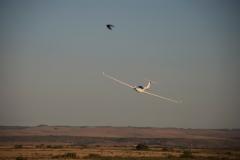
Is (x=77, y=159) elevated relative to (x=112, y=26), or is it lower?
lower

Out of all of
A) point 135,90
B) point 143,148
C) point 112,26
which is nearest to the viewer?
point 112,26

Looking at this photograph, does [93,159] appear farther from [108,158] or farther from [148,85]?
[148,85]

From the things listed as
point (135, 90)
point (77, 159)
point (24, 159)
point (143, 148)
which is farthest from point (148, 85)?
point (143, 148)

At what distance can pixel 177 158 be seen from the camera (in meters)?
77.0

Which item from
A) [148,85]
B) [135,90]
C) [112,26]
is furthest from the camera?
[148,85]

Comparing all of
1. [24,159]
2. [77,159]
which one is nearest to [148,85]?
[77,159]

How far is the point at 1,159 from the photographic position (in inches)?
2766

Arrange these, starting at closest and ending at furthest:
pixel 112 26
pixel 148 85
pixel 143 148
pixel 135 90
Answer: pixel 112 26 → pixel 135 90 → pixel 148 85 → pixel 143 148

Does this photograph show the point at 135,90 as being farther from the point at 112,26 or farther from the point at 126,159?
the point at 112,26

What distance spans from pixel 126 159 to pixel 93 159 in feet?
12.3

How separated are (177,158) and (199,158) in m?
3.37

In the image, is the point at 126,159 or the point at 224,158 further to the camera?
the point at 224,158

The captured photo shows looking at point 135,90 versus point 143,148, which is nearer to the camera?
point 135,90

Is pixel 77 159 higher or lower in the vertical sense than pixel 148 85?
lower
